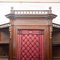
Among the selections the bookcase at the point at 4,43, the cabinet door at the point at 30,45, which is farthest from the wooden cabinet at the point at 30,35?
the bookcase at the point at 4,43

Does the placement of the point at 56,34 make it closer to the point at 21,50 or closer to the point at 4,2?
the point at 21,50

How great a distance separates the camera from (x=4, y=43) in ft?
17.9

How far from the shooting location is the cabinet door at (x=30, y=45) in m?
5.08

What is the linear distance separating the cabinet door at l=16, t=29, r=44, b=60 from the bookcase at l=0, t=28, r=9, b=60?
0.52m

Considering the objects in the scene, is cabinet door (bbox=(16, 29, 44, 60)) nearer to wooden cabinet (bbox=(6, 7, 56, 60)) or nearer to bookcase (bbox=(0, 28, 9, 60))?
wooden cabinet (bbox=(6, 7, 56, 60))

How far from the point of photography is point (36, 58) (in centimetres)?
509

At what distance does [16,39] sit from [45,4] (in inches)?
70.2

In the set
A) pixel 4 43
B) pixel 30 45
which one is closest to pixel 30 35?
pixel 30 45

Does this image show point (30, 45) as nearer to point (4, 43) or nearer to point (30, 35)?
point (30, 35)

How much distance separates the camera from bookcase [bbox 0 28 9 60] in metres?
5.48

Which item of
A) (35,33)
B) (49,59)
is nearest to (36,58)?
(49,59)

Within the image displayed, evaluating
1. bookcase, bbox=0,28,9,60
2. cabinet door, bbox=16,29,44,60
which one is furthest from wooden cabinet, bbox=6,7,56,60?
bookcase, bbox=0,28,9,60

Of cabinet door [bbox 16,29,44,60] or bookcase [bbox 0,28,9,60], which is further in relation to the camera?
bookcase [bbox 0,28,9,60]

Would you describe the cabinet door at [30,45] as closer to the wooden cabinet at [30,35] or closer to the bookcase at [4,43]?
the wooden cabinet at [30,35]
